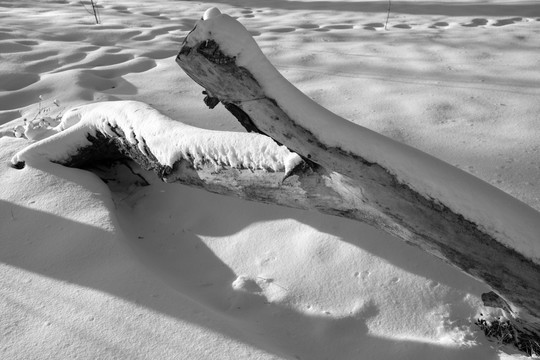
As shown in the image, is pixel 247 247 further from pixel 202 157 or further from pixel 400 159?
pixel 400 159

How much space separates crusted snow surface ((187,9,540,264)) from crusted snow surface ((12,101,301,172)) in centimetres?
26

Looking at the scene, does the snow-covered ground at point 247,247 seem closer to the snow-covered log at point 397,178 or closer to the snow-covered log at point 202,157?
the snow-covered log at point 202,157

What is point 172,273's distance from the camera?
193 cm

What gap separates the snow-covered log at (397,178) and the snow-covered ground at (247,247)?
0.38 m

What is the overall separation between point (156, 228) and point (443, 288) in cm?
132

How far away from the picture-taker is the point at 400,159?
4.35 feet

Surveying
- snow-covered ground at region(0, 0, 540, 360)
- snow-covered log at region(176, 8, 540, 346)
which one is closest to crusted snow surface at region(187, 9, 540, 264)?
snow-covered log at region(176, 8, 540, 346)

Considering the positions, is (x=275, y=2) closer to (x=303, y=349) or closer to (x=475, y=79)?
(x=475, y=79)

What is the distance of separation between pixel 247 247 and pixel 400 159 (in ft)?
3.00

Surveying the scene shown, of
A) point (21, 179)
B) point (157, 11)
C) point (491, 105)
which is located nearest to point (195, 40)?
point (21, 179)

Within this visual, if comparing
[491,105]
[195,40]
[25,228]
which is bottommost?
[25,228]

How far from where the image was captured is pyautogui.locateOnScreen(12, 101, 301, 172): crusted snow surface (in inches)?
69.2

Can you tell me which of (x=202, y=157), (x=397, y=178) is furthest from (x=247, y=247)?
(x=397, y=178)

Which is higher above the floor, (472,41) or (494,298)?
(472,41)
